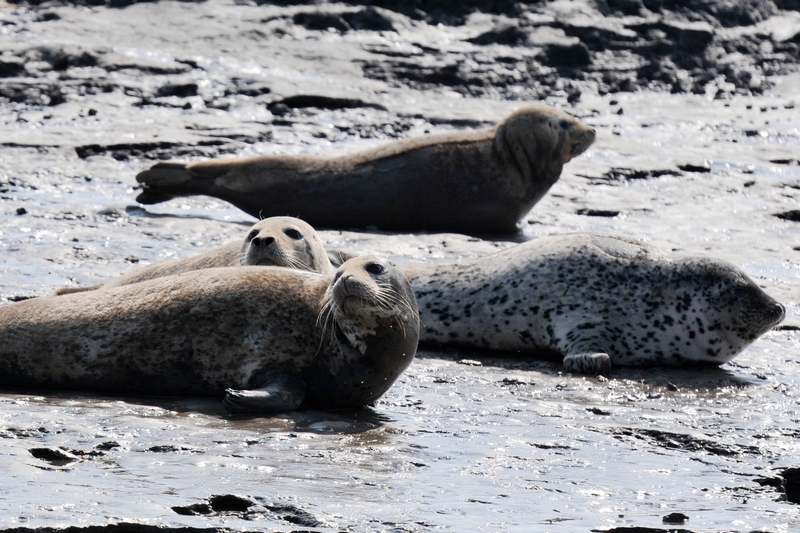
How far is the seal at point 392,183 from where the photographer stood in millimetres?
10781

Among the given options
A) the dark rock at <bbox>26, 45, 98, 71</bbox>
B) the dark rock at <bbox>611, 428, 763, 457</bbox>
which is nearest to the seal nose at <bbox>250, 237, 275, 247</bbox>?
the dark rock at <bbox>611, 428, 763, 457</bbox>

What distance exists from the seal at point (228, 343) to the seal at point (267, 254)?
96 centimetres

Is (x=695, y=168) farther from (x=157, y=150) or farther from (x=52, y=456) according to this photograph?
(x=52, y=456)

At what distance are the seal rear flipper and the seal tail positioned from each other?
189 inches

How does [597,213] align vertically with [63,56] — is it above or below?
below

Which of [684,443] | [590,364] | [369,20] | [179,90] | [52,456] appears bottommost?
[179,90]

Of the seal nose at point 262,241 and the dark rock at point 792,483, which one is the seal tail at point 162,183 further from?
the dark rock at point 792,483

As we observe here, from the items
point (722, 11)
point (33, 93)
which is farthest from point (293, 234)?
point (722, 11)

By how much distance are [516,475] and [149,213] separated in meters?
6.38

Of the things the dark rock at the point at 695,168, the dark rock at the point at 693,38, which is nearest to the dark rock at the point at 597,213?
the dark rock at the point at 695,168

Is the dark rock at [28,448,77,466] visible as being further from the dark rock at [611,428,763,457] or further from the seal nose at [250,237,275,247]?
the seal nose at [250,237,275,247]

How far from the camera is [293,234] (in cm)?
692

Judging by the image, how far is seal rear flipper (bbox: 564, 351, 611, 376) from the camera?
271 inches

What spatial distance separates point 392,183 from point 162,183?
1.72 m
